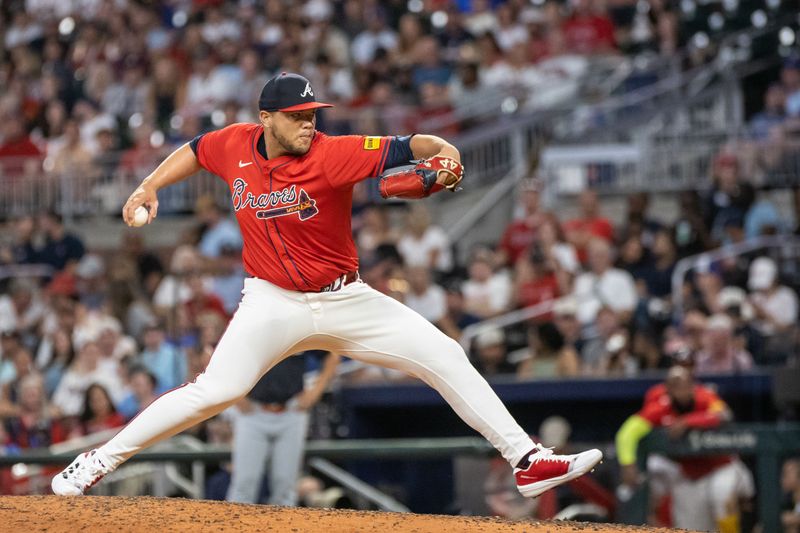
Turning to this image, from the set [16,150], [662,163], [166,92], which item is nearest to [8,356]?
[16,150]

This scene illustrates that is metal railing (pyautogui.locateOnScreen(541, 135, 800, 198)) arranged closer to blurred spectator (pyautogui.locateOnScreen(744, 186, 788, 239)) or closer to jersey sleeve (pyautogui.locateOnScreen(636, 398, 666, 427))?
blurred spectator (pyautogui.locateOnScreen(744, 186, 788, 239))

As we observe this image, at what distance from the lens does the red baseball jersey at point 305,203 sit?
18.3ft

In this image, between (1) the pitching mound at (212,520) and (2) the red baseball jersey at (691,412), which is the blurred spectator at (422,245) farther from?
(1) the pitching mound at (212,520)

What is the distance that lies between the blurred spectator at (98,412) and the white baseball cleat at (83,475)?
4.51m

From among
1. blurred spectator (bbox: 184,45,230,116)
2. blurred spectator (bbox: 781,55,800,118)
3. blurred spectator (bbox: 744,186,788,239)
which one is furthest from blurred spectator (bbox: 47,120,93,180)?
blurred spectator (bbox: 781,55,800,118)

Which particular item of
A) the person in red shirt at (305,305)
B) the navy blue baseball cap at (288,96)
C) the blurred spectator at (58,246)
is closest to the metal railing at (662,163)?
the blurred spectator at (58,246)

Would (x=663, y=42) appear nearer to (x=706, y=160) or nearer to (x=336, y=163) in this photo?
(x=706, y=160)

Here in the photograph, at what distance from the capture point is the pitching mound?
5520mm

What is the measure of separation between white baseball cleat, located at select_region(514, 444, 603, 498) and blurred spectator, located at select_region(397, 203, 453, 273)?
6.52m

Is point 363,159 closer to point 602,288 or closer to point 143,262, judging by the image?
point 602,288

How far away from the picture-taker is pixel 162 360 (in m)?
11.3

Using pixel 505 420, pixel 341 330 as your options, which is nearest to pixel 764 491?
pixel 505 420

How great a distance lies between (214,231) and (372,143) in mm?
7641

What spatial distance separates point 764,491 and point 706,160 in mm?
5116
